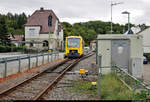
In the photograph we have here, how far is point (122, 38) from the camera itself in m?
12.6

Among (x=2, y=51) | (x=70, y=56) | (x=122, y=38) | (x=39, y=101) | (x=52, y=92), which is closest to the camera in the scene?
(x=39, y=101)

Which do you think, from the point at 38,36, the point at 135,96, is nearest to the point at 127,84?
the point at 135,96

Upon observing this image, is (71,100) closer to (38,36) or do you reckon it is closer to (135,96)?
(135,96)

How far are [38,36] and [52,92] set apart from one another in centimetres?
4821

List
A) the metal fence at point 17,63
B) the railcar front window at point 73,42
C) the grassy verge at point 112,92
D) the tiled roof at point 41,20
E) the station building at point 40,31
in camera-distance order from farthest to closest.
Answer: the tiled roof at point 41,20
the station building at point 40,31
the railcar front window at point 73,42
the metal fence at point 17,63
the grassy verge at point 112,92

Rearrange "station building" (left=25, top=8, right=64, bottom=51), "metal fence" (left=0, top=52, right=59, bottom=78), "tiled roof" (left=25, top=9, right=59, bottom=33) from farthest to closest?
1. "tiled roof" (left=25, top=9, right=59, bottom=33)
2. "station building" (left=25, top=8, right=64, bottom=51)
3. "metal fence" (left=0, top=52, right=59, bottom=78)

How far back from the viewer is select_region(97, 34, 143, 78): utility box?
1247 centimetres

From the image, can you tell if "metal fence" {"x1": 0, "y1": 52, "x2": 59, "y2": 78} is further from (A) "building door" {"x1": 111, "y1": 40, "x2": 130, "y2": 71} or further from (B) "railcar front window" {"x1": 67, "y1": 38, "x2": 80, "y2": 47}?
(B) "railcar front window" {"x1": 67, "y1": 38, "x2": 80, "y2": 47}

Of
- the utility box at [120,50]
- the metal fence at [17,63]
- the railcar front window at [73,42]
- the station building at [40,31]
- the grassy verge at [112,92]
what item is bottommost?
the grassy verge at [112,92]

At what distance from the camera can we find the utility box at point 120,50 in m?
12.5

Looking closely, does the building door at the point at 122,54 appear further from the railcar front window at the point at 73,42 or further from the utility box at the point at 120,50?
the railcar front window at the point at 73,42

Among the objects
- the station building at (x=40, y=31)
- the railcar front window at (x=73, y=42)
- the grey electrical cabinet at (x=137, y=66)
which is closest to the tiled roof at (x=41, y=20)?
the station building at (x=40, y=31)

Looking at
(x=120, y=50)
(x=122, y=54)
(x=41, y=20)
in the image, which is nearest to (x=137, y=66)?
(x=122, y=54)

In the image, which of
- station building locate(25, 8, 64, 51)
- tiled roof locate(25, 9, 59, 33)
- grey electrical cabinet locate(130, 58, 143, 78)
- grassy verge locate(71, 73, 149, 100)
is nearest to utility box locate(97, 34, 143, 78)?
grey electrical cabinet locate(130, 58, 143, 78)
